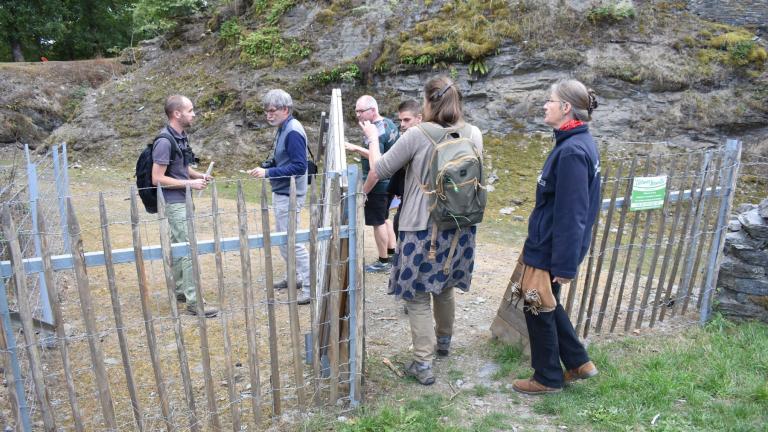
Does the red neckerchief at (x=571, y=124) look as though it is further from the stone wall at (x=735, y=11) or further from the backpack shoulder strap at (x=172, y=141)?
the stone wall at (x=735, y=11)

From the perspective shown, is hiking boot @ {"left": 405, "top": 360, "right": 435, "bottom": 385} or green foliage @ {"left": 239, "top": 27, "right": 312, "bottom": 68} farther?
green foliage @ {"left": 239, "top": 27, "right": 312, "bottom": 68}

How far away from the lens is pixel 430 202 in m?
3.35

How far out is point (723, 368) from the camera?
3891 mm

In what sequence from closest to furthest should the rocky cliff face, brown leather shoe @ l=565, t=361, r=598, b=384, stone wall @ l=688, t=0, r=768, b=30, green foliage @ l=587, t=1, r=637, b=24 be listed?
brown leather shoe @ l=565, t=361, r=598, b=384 → the rocky cliff face → stone wall @ l=688, t=0, r=768, b=30 → green foliage @ l=587, t=1, r=637, b=24

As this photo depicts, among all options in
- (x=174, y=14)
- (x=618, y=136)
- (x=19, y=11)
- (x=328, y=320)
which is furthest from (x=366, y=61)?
(x=19, y=11)

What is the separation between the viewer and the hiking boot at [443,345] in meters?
4.09

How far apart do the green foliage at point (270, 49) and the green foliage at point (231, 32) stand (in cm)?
45

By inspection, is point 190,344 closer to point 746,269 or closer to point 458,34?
point 746,269

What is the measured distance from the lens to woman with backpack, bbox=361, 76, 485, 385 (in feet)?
10.9

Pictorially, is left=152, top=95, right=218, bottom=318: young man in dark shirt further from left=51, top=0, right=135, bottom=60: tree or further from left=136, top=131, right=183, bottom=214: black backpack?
left=51, top=0, right=135, bottom=60: tree

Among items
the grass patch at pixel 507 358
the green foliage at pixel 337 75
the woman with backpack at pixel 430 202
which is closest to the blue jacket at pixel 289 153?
the woman with backpack at pixel 430 202

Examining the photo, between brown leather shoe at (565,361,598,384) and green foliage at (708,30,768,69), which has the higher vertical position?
green foliage at (708,30,768,69)

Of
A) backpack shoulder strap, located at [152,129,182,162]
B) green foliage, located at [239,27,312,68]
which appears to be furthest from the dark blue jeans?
green foliage, located at [239,27,312,68]

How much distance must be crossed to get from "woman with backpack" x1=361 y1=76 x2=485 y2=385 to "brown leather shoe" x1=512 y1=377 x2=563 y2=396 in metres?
0.66
